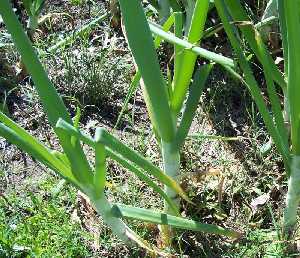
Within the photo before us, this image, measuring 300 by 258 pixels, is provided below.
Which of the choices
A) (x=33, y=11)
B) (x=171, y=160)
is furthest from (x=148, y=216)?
(x=33, y=11)

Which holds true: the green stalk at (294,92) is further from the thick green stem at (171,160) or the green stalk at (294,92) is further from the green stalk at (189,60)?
the thick green stem at (171,160)

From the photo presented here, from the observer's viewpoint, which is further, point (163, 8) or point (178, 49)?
point (163, 8)

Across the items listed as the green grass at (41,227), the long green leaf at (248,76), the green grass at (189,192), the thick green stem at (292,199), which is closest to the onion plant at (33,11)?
the green grass at (189,192)

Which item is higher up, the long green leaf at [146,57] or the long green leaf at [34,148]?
the long green leaf at [146,57]

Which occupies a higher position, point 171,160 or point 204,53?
point 204,53

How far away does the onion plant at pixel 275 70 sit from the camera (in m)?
1.26

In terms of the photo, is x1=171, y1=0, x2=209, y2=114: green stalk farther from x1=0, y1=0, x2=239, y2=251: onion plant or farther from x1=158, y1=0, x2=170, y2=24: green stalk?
x1=158, y1=0, x2=170, y2=24: green stalk

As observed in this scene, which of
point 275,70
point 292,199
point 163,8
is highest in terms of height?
point 163,8

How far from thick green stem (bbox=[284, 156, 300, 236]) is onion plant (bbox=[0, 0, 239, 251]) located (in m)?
0.18

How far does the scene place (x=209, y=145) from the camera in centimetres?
208

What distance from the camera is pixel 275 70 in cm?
146

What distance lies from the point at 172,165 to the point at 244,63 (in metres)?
0.36

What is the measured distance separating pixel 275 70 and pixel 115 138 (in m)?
0.47

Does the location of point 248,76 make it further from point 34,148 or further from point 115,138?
point 34,148
